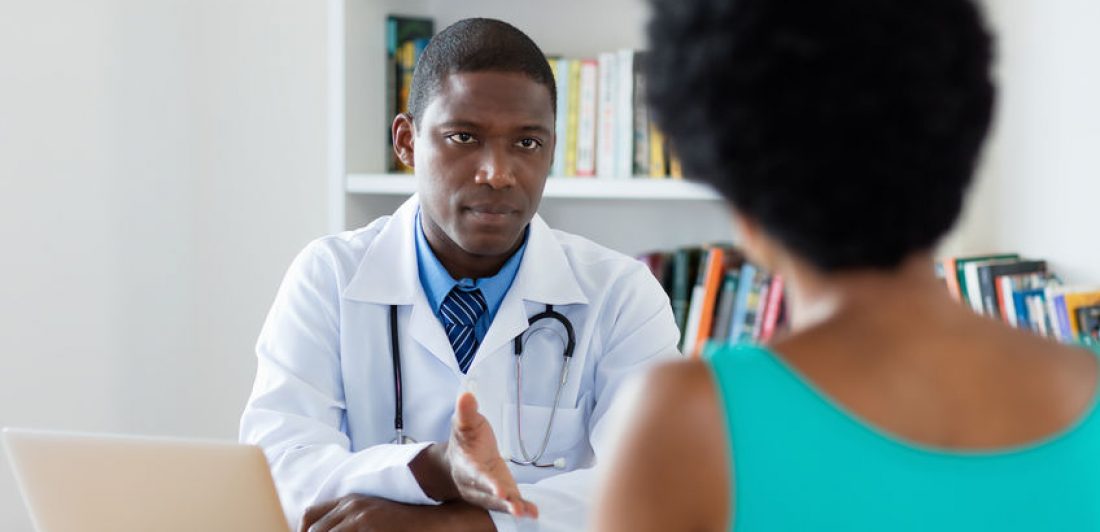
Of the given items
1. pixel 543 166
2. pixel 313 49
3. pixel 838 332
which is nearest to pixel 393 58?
pixel 313 49

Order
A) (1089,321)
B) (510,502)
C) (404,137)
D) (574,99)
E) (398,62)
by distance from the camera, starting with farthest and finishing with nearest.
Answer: (398,62) → (574,99) → (1089,321) → (404,137) → (510,502)

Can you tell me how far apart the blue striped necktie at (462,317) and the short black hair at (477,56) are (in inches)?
10.6

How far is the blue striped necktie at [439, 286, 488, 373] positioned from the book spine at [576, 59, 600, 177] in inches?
30.6

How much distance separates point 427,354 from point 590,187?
80 cm

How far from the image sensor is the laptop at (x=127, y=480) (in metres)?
1.18

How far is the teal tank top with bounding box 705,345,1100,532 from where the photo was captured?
0.67 metres

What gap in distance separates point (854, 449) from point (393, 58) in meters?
2.08

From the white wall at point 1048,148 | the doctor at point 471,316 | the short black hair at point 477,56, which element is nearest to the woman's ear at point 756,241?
the doctor at point 471,316

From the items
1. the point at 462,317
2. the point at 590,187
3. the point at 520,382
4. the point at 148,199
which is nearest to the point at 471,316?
the point at 462,317

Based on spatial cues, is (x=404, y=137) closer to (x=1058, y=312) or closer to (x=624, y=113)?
(x=624, y=113)

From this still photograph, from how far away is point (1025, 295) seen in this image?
220 centimetres

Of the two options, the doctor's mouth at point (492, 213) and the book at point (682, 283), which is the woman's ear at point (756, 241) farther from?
the book at point (682, 283)

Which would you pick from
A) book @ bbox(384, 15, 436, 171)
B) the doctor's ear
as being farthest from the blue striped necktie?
book @ bbox(384, 15, 436, 171)

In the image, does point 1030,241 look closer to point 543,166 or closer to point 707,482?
point 543,166
